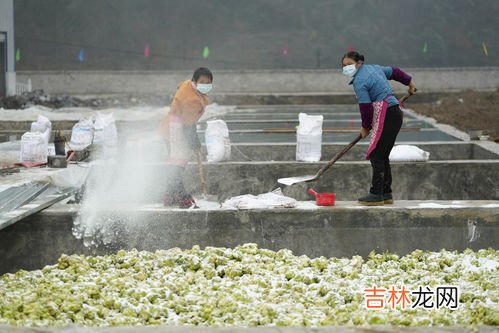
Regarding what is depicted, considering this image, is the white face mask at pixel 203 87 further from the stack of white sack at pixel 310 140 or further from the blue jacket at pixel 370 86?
the stack of white sack at pixel 310 140

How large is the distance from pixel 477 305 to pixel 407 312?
0.54 metres

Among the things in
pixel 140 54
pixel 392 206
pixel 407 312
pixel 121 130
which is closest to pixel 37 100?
pixel 121 130

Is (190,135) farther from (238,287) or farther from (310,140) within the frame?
(238,287)

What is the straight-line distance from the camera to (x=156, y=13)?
4659 centimetres

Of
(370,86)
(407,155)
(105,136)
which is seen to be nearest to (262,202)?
(370,86)

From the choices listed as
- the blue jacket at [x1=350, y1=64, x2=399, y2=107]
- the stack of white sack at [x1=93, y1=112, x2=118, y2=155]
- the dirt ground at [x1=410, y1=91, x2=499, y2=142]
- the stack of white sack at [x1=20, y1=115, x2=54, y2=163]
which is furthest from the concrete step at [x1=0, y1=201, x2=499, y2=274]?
the dirt ground at [x1=410, y1=91, x2=499, y2=142]

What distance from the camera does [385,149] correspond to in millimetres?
7859

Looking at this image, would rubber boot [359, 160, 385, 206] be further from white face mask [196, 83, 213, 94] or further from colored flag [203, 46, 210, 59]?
colored flag [203, 46, 210, 59]

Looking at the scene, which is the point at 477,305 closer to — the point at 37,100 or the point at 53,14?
the point at 37,100

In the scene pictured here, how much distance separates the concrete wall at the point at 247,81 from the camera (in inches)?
1437

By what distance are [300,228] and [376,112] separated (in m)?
1.37

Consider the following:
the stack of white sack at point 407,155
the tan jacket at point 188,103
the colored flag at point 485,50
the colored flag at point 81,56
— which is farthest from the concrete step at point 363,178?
the colored flag at point 485,50

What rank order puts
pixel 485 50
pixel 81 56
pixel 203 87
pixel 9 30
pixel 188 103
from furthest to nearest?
1. pixel 485 50
2. pixel 81 56
3. pixel 9 30
4. pixel 188 103
5. pixel 203 87

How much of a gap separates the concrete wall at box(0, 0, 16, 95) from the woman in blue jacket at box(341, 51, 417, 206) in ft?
69.1
